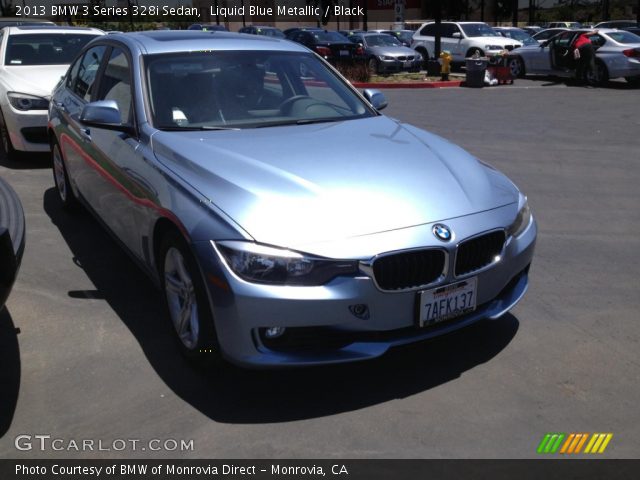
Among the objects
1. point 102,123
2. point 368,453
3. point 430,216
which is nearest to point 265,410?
point 368,453

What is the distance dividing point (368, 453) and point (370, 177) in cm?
141

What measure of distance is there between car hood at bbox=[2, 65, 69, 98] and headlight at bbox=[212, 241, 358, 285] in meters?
6.35

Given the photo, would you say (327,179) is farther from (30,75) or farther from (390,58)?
(390,58)

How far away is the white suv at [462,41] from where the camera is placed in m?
23.4

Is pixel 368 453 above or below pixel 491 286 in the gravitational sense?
below

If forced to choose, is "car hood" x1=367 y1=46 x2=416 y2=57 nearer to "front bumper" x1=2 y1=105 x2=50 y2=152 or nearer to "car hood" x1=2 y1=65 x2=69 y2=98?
"car hood" x1=2 y1=65 x2=69 y2=98

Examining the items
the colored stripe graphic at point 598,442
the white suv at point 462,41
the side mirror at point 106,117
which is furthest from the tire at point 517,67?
the colored stripe graphic at point 598,442

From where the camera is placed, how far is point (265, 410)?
3490 millimetres

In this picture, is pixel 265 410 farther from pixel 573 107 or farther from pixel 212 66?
pixel 573 107

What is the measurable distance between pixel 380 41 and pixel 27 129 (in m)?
18.3

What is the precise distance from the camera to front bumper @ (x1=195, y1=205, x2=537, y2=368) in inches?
127

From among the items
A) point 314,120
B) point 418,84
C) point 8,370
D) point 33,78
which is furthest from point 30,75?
point 418,84
